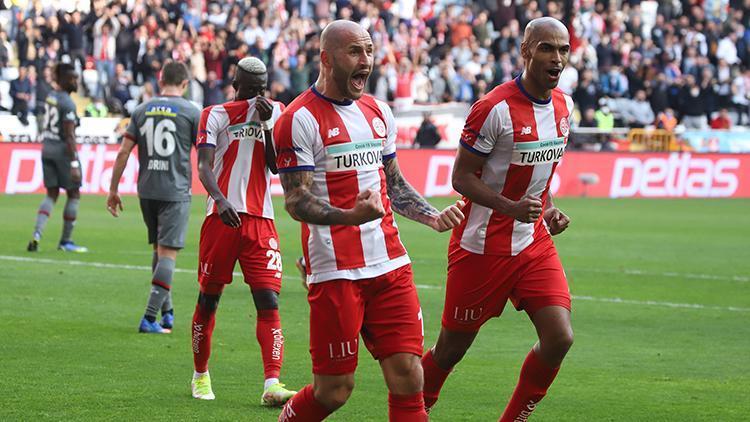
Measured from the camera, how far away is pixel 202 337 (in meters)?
8.33

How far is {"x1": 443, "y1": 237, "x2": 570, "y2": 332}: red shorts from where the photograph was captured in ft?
23.8

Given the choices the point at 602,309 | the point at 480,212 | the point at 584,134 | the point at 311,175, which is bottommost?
the point at 584,134

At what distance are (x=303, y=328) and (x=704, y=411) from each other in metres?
4.30

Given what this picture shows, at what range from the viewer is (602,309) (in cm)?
1324

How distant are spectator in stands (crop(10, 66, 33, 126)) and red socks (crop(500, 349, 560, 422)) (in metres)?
24.0

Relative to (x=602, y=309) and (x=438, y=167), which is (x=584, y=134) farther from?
(x=602, y=309)

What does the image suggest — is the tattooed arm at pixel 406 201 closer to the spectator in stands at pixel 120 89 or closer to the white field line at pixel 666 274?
the white field line at pixel 666 274

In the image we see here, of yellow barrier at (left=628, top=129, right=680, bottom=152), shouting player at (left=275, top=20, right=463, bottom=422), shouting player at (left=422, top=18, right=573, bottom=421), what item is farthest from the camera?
yellow barrier at (left=628, top=129, right=680, bottom=152)

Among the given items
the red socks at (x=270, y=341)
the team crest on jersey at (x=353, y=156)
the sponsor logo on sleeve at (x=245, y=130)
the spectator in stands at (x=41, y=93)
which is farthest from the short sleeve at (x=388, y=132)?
the spectator in stands at (x=41, y=93)

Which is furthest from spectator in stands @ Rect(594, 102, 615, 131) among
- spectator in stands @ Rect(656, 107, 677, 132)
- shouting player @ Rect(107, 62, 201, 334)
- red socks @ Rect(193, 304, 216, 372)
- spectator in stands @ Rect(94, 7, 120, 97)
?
red socks @ Rect(193, 304, 216, 372)

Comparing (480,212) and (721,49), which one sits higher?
(480,212)

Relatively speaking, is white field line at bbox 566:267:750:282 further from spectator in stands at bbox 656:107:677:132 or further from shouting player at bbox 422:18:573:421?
spectator in stands at bbox 656:107:677:132

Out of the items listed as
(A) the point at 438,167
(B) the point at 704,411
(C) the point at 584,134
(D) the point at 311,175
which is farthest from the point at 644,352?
(C) the point at 584,134

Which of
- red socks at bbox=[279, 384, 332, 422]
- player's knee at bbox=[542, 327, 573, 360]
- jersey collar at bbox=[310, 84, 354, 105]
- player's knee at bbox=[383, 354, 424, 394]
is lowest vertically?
red socks at bbox=[279, 384, 332, 422]
